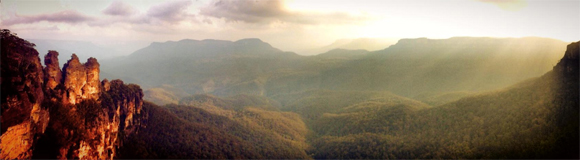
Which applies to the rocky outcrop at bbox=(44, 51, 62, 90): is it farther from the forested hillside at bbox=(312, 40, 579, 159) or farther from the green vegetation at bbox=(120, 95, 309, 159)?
the forested hillside at bbox=(312, 40, 579, 159)

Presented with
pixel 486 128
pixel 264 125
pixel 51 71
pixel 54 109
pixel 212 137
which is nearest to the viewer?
pixel 54 109

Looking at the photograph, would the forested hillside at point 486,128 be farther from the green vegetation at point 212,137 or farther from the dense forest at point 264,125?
the green vegetation at point 212,137

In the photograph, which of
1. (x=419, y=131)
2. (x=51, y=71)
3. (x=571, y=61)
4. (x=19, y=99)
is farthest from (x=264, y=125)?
(x=571, y=61)

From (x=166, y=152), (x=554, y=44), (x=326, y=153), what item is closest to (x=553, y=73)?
(x=326, y=153)

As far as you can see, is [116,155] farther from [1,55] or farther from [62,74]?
[1,55]

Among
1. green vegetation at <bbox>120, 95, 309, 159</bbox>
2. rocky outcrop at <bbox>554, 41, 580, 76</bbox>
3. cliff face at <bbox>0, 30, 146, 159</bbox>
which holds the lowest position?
green vegetation at <bbox>120, 95, 309, 159</bbox>

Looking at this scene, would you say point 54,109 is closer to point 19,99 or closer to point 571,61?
point 19,99

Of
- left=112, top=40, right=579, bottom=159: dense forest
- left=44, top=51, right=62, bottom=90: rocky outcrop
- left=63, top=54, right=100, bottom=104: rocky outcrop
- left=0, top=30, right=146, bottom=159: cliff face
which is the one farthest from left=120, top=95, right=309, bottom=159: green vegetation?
left=44, top=51, right=62, bottom=90: rocky outcrop

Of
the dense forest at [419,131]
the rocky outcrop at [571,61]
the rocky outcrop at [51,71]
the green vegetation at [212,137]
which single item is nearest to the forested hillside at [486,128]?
the rocky outcrop at [571,61]
